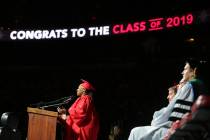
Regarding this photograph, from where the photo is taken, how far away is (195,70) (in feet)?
16.2

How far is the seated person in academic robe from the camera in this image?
4.58 metres

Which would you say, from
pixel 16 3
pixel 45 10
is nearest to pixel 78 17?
pixel 45 10


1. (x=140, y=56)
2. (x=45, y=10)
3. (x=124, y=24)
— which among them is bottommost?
(x=140, y=56)

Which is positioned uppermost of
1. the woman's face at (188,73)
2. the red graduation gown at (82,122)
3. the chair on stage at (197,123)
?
the woman's face at (188,73)

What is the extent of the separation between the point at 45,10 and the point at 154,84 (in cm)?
645

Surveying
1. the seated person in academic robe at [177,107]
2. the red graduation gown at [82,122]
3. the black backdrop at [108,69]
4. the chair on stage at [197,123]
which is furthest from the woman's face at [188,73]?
the black backdrop at [108,69]

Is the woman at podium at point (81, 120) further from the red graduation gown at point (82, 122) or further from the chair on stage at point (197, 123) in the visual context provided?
the chair on stage at point (197, 123)

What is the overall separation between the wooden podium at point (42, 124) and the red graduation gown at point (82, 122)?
64 cm

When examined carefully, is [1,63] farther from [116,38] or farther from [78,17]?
[116,38]

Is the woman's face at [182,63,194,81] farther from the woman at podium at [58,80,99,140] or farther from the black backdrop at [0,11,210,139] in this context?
the black backdrop at [0,11,210,139]

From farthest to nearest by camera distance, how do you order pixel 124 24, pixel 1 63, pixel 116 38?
pixel 1 63 < pixel 116 38 < pixel 124 24

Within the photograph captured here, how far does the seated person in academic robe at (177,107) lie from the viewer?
4578 millimetres

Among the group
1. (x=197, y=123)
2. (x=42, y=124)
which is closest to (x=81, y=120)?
(x=42, y=124)

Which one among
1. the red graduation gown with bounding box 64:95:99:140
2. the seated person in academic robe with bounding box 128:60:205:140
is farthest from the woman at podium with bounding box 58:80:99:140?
the seated person in academic robe with bounding box 128:60:205:140
